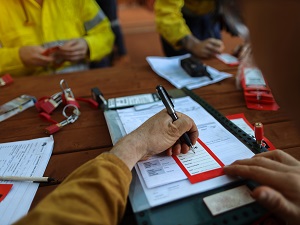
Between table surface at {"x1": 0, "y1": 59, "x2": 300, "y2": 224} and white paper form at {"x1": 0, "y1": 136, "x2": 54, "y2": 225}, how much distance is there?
0.02m

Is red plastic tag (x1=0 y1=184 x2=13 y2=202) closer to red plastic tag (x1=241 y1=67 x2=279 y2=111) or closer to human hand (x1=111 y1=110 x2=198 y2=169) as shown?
human hand (x1=111 y1=110 x2=198 y2=169)

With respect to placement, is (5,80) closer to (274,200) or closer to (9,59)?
(9,59)

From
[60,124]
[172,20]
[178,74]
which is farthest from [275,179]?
[172,20]

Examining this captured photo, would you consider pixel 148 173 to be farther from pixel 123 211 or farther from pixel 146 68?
pixel 146 68

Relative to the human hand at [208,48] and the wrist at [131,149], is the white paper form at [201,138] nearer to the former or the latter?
the wrist at [131,149]

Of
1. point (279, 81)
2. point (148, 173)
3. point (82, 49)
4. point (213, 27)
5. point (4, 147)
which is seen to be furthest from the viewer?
point (213, 27)

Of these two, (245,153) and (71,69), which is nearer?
(245,153)

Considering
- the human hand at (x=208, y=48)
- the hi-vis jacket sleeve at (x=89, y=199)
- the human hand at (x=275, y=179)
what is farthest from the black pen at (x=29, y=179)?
the human hand at (x=208, y=48)

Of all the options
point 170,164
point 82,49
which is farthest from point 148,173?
point 82,49

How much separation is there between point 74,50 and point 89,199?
0.88 metres

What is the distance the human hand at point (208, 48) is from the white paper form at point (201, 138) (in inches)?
17.8

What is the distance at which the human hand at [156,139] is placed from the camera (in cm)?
58

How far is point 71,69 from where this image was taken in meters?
1.31

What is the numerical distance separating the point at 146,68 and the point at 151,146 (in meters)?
0.64
